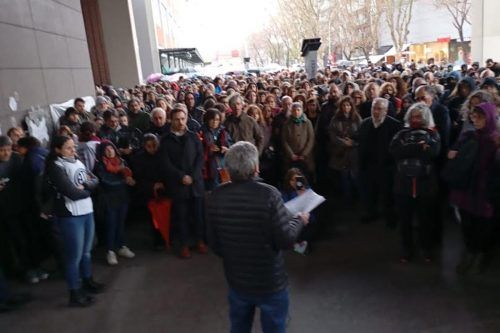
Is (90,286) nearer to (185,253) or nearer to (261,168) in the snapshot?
(185,253)

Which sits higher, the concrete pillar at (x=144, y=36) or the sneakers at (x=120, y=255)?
the concrete pillar at (x=144, y=36)

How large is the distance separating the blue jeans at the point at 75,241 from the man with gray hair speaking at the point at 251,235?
1996 millimetres

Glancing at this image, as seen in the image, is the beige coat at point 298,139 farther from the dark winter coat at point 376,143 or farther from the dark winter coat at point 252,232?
the dark winter coat at point 252,232

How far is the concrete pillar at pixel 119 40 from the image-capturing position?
2152 centimetres

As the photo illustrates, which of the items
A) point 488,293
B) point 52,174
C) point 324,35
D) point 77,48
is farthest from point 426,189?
point 324,35

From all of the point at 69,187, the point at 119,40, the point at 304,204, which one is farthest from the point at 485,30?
the point at 69,187

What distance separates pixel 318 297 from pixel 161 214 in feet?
8.36

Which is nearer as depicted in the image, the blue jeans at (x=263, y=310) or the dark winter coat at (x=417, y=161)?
the blue jeans at (x=263, y=310)

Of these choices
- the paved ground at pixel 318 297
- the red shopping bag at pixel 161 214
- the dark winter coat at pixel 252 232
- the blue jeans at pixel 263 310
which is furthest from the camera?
the red shopping bag at pixel 161 214

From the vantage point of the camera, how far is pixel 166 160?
5.56 metres

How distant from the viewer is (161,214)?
603 centimetres

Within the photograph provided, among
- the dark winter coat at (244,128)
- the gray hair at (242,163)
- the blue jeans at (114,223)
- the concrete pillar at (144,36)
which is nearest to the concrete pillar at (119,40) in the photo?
the concrete pillar at (144,36)

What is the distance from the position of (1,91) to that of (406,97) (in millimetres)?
6503

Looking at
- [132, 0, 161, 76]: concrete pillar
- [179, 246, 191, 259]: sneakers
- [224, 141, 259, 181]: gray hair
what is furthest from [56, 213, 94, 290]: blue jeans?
[132, 0, 161, 76]: concrete pillar
